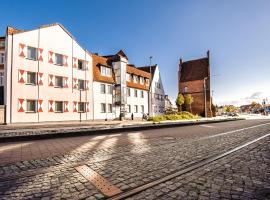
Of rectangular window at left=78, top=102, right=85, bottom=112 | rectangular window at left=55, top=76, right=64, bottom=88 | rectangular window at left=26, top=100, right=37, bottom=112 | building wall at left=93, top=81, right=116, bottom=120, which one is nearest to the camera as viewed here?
rectangular window at left=26, top=100, right=37, bottom=112

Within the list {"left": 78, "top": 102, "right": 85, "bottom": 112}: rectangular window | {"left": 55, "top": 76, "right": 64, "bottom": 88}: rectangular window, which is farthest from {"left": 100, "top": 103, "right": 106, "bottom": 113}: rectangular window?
{"left": 55, "top": 76, "right": 64, "bottom": 88}: rectangular window

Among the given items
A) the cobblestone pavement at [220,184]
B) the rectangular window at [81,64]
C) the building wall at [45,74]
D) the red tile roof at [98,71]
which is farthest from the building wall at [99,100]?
the cobblestone pavement at [220,184]

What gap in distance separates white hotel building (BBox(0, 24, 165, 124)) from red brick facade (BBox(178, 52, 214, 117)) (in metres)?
21.0

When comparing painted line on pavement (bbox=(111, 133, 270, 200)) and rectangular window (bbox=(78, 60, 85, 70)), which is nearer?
painted line on pavement (bbox=(111, 133, 270, 200))

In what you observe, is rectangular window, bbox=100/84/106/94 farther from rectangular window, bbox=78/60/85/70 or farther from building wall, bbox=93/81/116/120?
rectangular window, bbox=78/60/85/70

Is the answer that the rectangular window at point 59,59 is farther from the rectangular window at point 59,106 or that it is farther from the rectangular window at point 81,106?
the rectangular window at point 81,106

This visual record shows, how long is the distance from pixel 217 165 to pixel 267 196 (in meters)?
2.12

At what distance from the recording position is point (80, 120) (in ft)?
99.8

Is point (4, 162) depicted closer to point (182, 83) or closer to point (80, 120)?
point (80, 120)

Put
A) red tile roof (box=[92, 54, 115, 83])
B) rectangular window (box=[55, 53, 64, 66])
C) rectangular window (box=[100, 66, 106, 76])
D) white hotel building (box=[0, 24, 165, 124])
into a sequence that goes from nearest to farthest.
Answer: white hotel building (box=[0, 24, 165, 124]) < rectangular window (box=[55, 53, 64, 66]) < red tile roof (box=[92, 54, 115, 83]) < rectangular window (box=[100, 66, 106, 76])

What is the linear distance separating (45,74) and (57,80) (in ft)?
6.57

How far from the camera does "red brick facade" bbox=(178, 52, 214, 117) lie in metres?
54.4

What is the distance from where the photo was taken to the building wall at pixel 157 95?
4921cm

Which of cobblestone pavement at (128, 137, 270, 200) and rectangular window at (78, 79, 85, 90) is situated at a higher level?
rectangular window at (78, 79, 85, 90)
